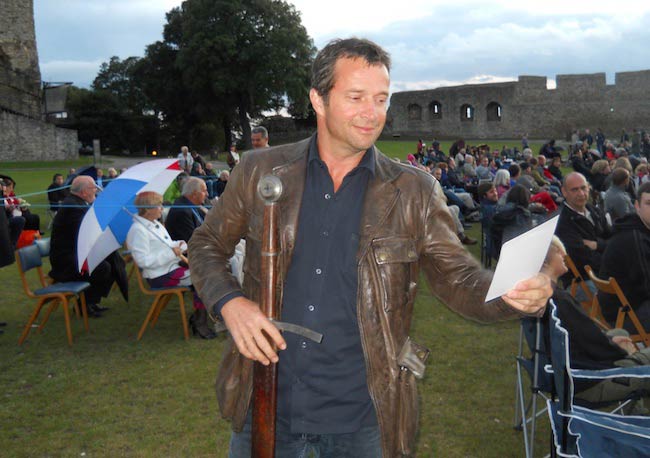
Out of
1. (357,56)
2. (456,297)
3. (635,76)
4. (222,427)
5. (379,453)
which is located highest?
(635,76)

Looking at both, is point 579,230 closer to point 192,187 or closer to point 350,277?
point 192,187

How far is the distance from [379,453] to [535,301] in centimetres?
68

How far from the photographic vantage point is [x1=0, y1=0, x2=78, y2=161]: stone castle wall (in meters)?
34.8

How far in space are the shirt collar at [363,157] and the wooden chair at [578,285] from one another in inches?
167

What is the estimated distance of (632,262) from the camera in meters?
5.04

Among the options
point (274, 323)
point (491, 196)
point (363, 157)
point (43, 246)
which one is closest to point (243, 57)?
point (491, 196)

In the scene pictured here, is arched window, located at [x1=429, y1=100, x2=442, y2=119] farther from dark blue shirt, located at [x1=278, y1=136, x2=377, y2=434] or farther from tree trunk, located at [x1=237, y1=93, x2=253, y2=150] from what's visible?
dark blue shirt, located at [x1=278, y1=136, x2=377, y2=434]

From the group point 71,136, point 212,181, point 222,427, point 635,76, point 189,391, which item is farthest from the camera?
point 635,76

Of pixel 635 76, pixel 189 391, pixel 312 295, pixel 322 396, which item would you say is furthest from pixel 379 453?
pixel 635 76

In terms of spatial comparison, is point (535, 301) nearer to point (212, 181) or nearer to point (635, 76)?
point (212, 181)

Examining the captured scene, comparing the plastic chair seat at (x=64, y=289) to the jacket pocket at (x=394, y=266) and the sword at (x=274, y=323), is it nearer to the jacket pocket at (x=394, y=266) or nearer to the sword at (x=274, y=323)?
the sword at (x=274, y=323)

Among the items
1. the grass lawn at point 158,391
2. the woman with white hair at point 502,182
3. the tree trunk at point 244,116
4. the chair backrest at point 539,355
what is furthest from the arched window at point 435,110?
the chair backrest at point 539,355

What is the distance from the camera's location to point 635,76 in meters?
46.9

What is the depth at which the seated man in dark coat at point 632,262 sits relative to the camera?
16.4ft
